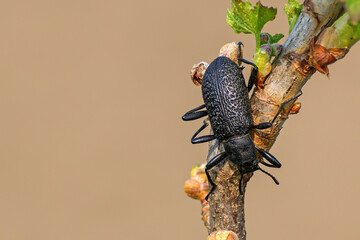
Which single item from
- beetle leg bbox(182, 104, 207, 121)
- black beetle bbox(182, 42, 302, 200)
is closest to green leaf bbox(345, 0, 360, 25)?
black beetle bbox(182, 42, 302, 200)

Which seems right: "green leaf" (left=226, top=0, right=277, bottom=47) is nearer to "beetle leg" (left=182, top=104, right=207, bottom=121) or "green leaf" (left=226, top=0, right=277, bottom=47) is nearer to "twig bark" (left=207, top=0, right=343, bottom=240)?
"twig bark" (left=207, top=0, right=343, bottom=240)

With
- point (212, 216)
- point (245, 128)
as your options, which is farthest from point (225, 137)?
point (212, 216)

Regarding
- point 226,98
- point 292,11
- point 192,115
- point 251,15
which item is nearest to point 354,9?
point 292,11

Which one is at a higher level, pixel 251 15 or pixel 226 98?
pixel 251 15

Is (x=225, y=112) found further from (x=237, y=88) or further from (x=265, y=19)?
(x=265, y=19)

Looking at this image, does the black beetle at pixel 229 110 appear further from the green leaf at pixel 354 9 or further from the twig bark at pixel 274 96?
the green leaf at pixel 354 9

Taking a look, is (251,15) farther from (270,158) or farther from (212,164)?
(270,158)
